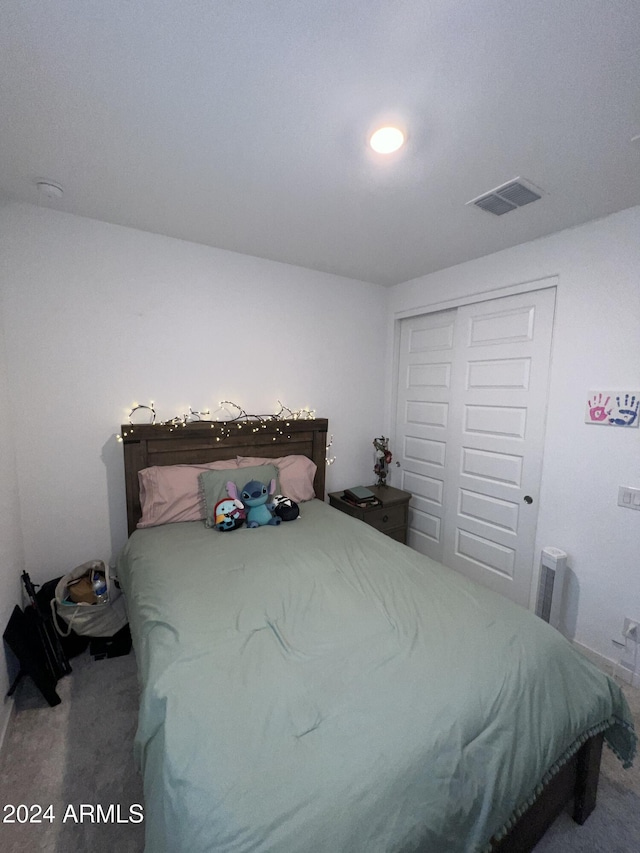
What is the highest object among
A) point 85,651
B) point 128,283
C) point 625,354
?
point 128,283

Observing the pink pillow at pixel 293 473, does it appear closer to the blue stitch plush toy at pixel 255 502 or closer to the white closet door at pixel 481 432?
the blue stitch plush toy at pixel 255 502

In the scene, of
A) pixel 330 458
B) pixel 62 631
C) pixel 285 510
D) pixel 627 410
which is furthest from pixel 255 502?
pixel 627 410

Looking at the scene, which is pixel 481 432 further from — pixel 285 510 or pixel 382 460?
pixel 285 510

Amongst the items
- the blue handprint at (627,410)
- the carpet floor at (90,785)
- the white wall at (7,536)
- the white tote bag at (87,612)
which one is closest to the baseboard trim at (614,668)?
the carpet floor at (90,785)

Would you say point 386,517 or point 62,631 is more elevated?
point 386,517

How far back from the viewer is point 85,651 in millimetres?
2004

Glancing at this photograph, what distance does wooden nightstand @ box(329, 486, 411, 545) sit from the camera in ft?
9.35

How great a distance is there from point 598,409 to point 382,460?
1748 millimetres

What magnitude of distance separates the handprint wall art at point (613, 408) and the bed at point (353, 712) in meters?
1.23

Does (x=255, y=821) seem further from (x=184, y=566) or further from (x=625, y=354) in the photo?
(x=625, y=354)

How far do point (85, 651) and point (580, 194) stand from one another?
3.57 metres

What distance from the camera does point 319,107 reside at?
124 centimetres

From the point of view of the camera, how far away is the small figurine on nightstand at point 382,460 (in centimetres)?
335

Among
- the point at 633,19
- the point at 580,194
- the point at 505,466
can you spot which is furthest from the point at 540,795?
the point at 580,194
